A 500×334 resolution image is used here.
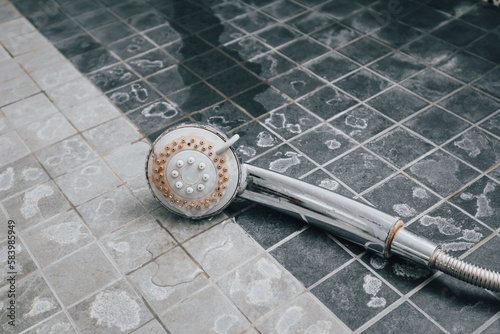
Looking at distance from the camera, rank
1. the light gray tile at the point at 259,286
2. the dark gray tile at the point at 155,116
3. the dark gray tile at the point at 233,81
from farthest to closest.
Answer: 1. the dark gray tile at the point at 233,81
2. the dark gray tile at the point at 155,116
3. the light gray tile at the point at 259,286

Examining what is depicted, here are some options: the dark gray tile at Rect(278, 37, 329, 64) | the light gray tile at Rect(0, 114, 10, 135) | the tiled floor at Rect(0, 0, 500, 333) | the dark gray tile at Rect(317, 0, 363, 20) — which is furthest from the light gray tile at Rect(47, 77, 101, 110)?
the dark gray tile at Rect(317, 0, 363, 20)

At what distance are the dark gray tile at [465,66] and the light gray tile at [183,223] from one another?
2383mm

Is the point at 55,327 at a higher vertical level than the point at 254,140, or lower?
lower

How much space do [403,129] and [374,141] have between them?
0.87ft

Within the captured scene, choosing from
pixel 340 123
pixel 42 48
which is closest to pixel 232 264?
pixel 340 123

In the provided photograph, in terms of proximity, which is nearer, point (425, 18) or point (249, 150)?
point (249, 150)

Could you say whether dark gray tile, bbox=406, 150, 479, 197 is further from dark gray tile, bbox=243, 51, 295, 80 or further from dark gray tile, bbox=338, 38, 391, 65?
dark gray tile, bbox=243, 51, 295, 80

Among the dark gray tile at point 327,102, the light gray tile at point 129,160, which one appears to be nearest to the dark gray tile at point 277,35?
the dark gray tile at point 327,102

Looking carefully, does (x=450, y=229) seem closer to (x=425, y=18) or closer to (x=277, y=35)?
(x=277, y=35)

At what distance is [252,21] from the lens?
5.15 metres

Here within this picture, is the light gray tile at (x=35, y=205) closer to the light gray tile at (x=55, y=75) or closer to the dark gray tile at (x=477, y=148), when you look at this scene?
the light gray tile at (x=55, y=75)

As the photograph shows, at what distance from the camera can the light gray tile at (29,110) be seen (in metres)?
4.11

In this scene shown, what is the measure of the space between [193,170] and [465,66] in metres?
2.69

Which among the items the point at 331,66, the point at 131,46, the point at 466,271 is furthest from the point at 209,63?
the point at 466,271
